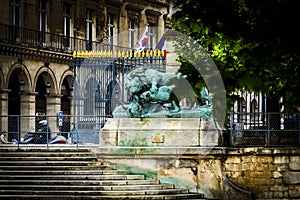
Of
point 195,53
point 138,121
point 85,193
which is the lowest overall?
point 85,193

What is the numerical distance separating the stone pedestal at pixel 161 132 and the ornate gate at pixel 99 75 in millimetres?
1792

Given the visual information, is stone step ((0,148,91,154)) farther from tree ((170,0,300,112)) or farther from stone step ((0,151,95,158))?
tree ((170,0,300,112))

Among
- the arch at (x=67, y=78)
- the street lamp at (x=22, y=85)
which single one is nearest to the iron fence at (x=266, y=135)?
the street lamp at (x=22, y=85)

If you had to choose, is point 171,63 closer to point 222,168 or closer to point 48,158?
point 222,168

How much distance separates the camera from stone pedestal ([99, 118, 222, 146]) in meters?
25.8

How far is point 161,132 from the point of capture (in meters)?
25.9

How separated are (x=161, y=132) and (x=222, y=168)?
1.73m

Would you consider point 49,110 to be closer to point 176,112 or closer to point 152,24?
point 152,24

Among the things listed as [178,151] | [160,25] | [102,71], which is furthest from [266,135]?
[160,25]

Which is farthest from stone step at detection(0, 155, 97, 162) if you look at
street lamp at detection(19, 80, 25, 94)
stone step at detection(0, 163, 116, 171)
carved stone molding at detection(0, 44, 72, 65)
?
street lamp at detection(19, 80, 25, 94)

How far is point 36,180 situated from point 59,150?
5.46 ft

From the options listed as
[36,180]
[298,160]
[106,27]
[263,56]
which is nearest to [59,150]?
[36,180]

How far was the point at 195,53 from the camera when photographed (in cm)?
3700

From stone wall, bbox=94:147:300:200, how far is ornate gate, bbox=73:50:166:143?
2.56 m
